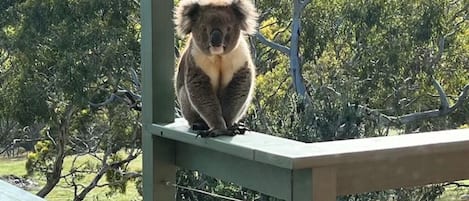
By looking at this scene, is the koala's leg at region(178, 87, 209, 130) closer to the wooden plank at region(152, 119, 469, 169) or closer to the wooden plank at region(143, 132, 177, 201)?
the wooden plank at region(143, 132, 177, 201)

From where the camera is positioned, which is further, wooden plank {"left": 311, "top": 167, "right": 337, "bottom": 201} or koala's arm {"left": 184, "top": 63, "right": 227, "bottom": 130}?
koala's arm {"left": 184, "top": 63, "right": 227, "bottom": 130}

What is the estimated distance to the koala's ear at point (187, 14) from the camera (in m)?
1.65

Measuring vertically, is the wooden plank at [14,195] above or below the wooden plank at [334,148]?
below

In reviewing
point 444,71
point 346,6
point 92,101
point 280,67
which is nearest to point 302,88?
point 280,67

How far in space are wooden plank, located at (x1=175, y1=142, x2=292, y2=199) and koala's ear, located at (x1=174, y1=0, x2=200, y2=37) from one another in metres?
0.26

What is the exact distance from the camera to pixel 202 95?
1.65m

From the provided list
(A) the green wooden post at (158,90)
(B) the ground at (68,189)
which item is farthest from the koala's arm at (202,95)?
(B) the ground at (68,189)

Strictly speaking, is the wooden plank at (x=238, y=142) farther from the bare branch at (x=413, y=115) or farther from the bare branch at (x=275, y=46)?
the bare branch at (x=275, y=46)

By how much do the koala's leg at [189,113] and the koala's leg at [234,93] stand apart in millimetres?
60

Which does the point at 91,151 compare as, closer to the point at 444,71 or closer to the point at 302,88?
the point at 302,88

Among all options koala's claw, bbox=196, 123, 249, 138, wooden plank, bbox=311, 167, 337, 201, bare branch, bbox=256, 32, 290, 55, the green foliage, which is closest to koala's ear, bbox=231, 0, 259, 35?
koala's claw, bbox=196, 123, 249, 138

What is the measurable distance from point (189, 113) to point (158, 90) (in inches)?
4.0

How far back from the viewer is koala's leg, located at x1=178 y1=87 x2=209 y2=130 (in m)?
1.67

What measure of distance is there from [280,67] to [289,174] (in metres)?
2.77
